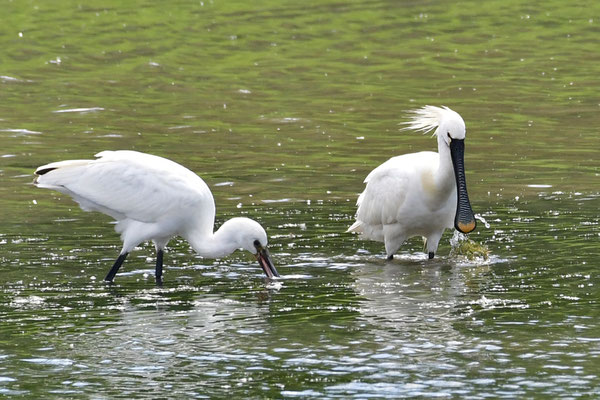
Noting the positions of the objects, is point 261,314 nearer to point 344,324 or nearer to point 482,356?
point 344,324

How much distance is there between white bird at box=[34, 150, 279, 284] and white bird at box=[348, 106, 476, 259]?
1761mm

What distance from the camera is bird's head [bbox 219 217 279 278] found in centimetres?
1153

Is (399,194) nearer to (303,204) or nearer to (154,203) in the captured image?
(154,203)

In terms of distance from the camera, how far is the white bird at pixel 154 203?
1162 centimetres

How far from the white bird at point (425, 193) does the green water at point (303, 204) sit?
0.36 meters

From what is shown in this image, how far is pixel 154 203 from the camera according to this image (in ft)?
38.7

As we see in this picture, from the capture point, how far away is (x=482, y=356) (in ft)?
29.3

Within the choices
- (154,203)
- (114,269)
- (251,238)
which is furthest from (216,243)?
(114,269)

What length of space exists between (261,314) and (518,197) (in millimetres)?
6197

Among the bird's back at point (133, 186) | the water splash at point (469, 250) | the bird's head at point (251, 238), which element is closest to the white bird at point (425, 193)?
the water splash at point (469, 250)

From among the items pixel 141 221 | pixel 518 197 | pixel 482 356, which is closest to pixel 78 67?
pixel 518 197

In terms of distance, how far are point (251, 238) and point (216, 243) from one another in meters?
0.32

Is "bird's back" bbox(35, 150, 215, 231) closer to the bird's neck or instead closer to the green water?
the bird's neck

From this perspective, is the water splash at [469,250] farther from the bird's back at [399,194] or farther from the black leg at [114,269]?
the black leg at [114,269]
